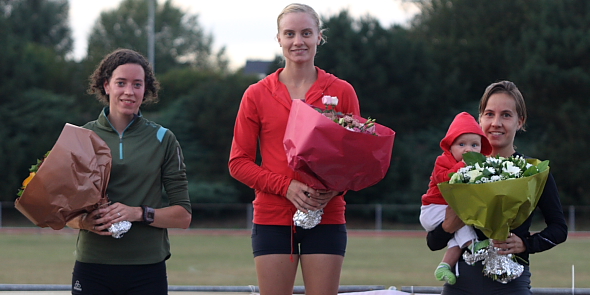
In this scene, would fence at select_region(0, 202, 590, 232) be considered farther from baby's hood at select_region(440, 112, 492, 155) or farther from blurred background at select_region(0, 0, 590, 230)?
baby's hood at select_region(440, 112, 492, 155)

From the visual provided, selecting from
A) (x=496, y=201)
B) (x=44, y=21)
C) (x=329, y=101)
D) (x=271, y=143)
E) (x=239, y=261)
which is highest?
(x=44, y=21)

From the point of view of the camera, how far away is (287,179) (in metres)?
3.15

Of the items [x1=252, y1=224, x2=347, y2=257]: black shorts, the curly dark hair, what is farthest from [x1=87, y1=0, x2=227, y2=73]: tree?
[x1=252, y1=224, x2=347, y2=257]: black shorts

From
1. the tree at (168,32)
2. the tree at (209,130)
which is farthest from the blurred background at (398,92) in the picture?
the tree at (168,32)

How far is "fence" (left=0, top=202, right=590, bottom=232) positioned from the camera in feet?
65.8

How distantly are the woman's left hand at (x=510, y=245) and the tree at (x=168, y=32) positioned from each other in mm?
42502

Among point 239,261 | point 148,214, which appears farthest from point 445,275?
point 239,261

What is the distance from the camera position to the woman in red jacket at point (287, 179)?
315 cm

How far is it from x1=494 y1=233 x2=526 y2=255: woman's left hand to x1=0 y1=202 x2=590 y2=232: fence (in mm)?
17061

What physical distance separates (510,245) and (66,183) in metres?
1.84

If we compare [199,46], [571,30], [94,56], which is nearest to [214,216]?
[94,56]

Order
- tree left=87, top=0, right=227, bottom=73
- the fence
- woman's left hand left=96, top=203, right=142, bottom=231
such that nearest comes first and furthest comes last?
1. woman's left hand left=96, top=203, right=142, bottom=231
2. the fence
3. tree left=87, top=0, right=227, bottom=73

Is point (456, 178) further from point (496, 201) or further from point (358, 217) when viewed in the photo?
point (358, 217)

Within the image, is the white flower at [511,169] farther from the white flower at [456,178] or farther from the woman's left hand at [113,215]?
the woman's left hand at [113,215]
